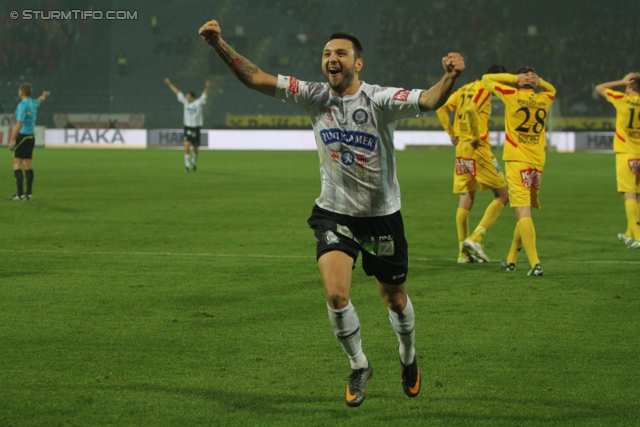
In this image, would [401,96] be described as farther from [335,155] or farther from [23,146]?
[23,146]

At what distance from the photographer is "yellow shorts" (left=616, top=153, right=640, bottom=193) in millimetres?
12297

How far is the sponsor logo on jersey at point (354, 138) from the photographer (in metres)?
4.97

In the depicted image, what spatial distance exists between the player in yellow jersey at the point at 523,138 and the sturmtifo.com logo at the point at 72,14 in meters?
44.8

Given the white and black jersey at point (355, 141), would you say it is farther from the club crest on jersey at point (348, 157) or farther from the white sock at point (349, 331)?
the white sock at point (349, 331)

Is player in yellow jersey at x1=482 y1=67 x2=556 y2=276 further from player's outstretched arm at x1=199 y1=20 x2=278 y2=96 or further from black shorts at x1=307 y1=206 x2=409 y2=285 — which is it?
player's outstretched arm at x1=199 y1=20 x2=278 y2=96

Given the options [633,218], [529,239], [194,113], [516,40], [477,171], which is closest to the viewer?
[529,239]

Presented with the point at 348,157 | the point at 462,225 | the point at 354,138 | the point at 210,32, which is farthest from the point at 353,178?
the point at 462,225

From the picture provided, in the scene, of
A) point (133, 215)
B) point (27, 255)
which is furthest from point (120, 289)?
point (133, 215)

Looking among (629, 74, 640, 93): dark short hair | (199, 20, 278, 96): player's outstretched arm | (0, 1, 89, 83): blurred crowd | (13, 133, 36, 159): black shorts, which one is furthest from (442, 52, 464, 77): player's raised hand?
(0, 1, 89, 83): blurred crowd

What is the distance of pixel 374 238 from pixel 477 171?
5.99m

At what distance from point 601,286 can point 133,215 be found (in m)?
8.31

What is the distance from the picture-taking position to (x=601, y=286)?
8.69 metres

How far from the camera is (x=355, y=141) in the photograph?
196 inches

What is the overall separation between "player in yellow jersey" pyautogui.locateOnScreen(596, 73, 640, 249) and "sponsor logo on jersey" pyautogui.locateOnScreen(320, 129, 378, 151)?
769 cm
